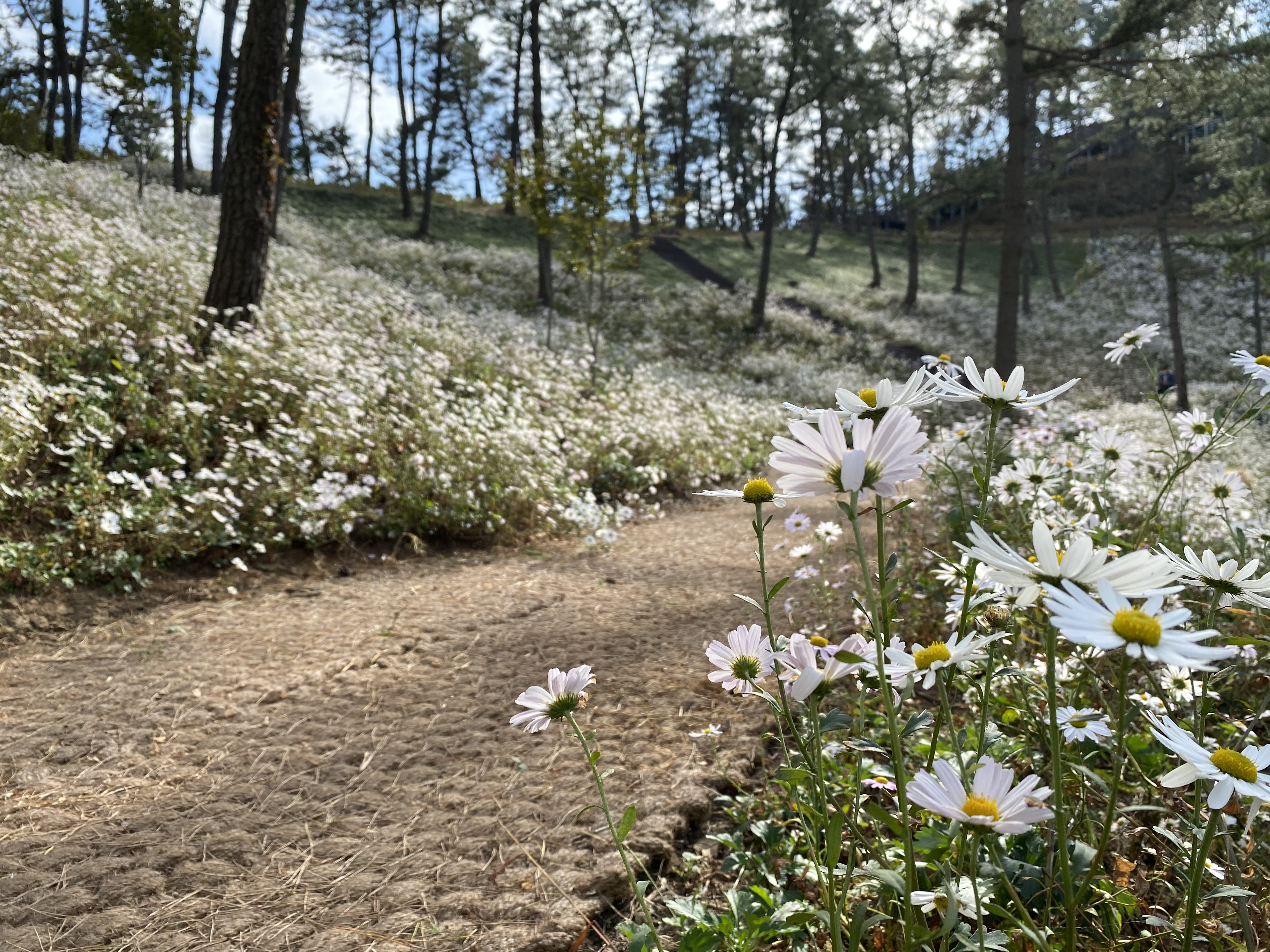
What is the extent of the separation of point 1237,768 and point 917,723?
0.36m

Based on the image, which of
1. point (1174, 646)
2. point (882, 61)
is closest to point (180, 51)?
point (1174, 646)

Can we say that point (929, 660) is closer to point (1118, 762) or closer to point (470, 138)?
point (1118, 762)

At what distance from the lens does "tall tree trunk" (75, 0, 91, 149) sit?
17.6 meters

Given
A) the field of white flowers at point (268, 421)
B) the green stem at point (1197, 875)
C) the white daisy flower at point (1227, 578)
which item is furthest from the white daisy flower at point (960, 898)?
the field of white flowers at point (268, 421)

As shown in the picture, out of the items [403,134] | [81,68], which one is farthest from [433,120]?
[81,68]

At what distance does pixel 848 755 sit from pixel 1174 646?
148cm

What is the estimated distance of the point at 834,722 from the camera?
0.97 meters

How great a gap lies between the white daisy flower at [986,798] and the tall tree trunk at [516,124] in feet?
39.7

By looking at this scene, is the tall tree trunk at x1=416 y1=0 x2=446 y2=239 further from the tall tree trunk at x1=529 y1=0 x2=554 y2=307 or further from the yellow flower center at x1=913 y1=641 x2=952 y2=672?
the yellow flower center at x1=913 y1=641 x2=952 y2=672

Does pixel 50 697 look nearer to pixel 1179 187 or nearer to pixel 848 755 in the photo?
pixel 848 755

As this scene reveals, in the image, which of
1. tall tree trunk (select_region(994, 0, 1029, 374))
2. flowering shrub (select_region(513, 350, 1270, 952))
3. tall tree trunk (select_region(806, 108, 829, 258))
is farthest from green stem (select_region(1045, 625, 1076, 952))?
tall tree trunk (select_region(806, 108, 829, 258))

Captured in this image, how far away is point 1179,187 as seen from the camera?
3030cm

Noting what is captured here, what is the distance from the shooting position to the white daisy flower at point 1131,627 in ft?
2.14

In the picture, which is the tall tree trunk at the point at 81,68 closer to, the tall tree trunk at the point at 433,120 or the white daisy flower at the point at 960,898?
the tall tree trunk at the point at 433,120
